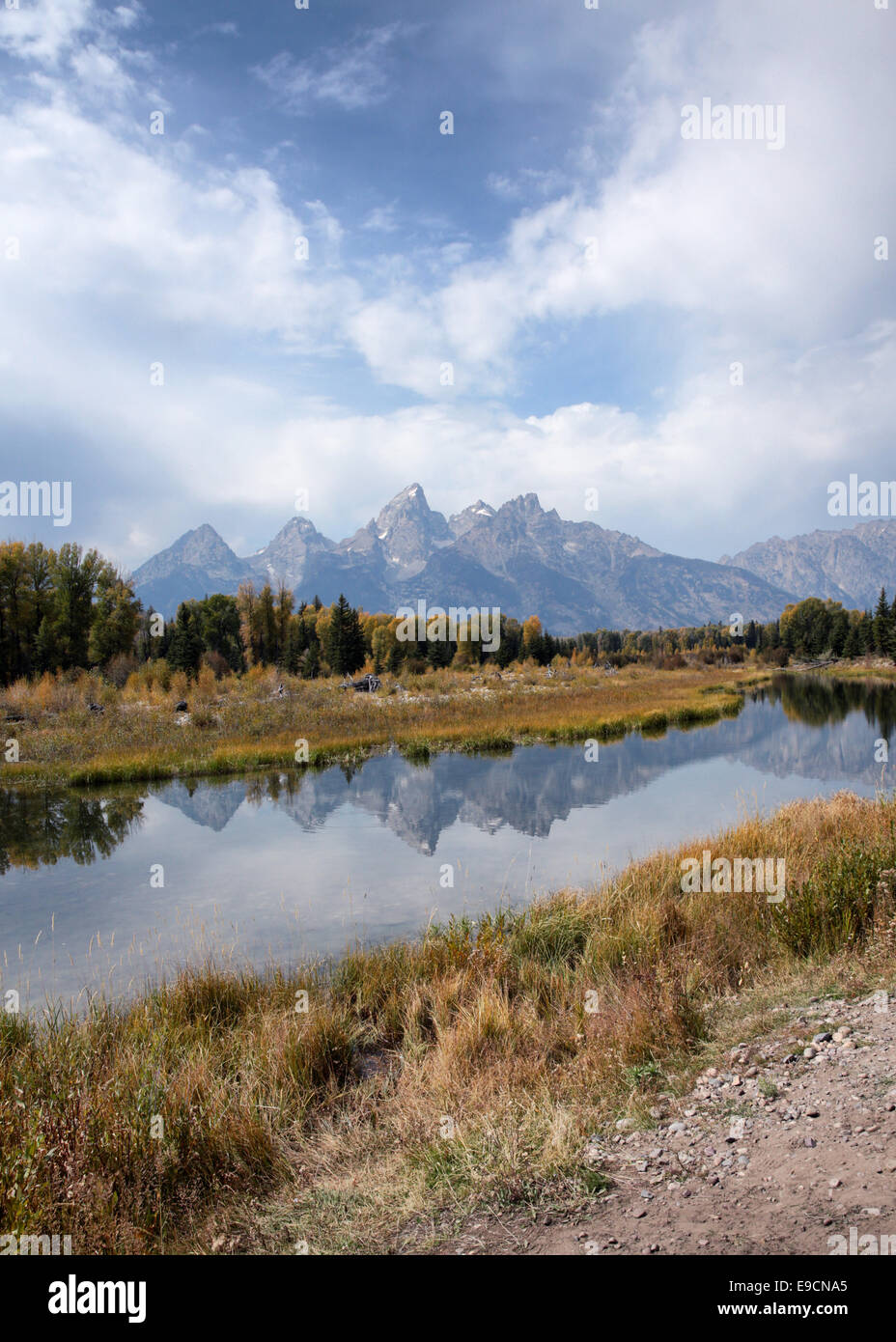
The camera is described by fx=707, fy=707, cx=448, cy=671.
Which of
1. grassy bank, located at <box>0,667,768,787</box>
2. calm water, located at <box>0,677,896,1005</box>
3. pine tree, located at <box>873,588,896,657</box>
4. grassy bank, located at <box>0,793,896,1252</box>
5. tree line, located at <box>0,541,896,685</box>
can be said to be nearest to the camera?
grassy bank, located at <box>0,793,896,1252</box>

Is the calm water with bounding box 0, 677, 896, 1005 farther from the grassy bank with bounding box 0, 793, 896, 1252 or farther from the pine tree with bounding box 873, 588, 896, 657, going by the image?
the pine tree with bounding box 873, 588, 896, 657

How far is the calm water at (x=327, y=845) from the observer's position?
9.10 m

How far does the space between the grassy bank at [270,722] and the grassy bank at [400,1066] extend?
639 inches

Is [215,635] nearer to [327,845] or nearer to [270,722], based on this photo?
[270,722]

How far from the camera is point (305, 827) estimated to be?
15281 mm

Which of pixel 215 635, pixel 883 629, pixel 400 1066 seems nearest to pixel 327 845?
pixel 400 1066

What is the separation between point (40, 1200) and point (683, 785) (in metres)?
17.8

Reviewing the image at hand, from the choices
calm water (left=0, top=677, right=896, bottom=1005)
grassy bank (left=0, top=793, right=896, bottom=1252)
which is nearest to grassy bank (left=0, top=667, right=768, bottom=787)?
calm water (left=0, top=677, right=896, bottom=1005)

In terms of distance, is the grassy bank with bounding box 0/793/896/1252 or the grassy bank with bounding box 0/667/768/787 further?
the grassy bank with bounding box 0/667/768/787

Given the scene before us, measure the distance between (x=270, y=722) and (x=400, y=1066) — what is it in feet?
78.4

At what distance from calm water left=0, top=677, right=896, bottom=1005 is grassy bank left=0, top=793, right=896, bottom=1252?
1.51 meters

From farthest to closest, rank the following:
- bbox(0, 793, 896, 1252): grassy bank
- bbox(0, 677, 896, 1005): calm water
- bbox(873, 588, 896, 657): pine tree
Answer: bbox(873, 588, 896, 657): pine tree < bbox(0, 677, 896, 1005): calm water < bbox(0, 793, 896, 1252): grassy bank

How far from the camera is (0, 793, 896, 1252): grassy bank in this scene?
371 centimetres

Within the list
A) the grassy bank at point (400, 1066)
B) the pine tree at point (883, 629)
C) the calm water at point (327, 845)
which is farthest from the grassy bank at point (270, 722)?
the pine tree at point (883, 629)
